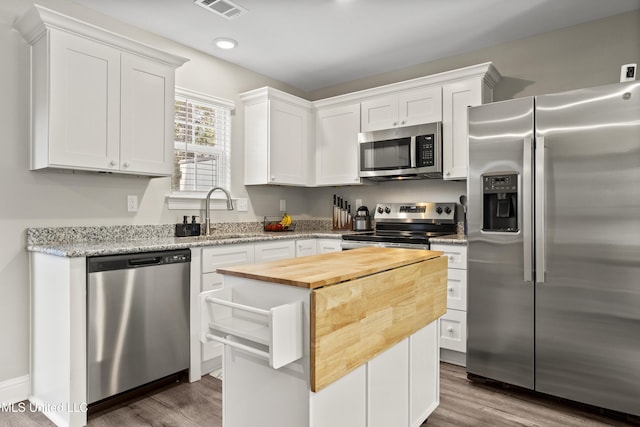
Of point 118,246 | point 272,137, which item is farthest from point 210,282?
point 272,137

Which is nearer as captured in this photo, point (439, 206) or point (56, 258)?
point (56, 258)

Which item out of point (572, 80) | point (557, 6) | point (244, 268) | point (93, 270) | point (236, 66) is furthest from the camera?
point (236, 66)

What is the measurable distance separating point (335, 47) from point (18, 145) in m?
2.62

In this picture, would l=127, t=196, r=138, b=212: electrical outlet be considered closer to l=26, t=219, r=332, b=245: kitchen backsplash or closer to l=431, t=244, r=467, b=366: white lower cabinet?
l=26, t=219, r=332, b=245: kitchen backsplash

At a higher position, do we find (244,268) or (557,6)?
(557,6)

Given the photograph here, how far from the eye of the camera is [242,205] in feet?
13.4

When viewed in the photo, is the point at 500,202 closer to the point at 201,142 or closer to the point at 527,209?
the point at 527,209

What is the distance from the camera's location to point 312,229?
484 cm

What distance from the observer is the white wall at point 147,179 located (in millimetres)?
2529

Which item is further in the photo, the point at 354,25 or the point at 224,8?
the point at 354,25

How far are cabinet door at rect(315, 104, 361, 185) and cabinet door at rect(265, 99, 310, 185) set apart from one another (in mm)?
150

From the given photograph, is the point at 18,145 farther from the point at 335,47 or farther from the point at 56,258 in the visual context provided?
the point at 335,47

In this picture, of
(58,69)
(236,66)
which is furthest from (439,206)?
(58,69)

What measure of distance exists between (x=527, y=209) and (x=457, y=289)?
86 cm
